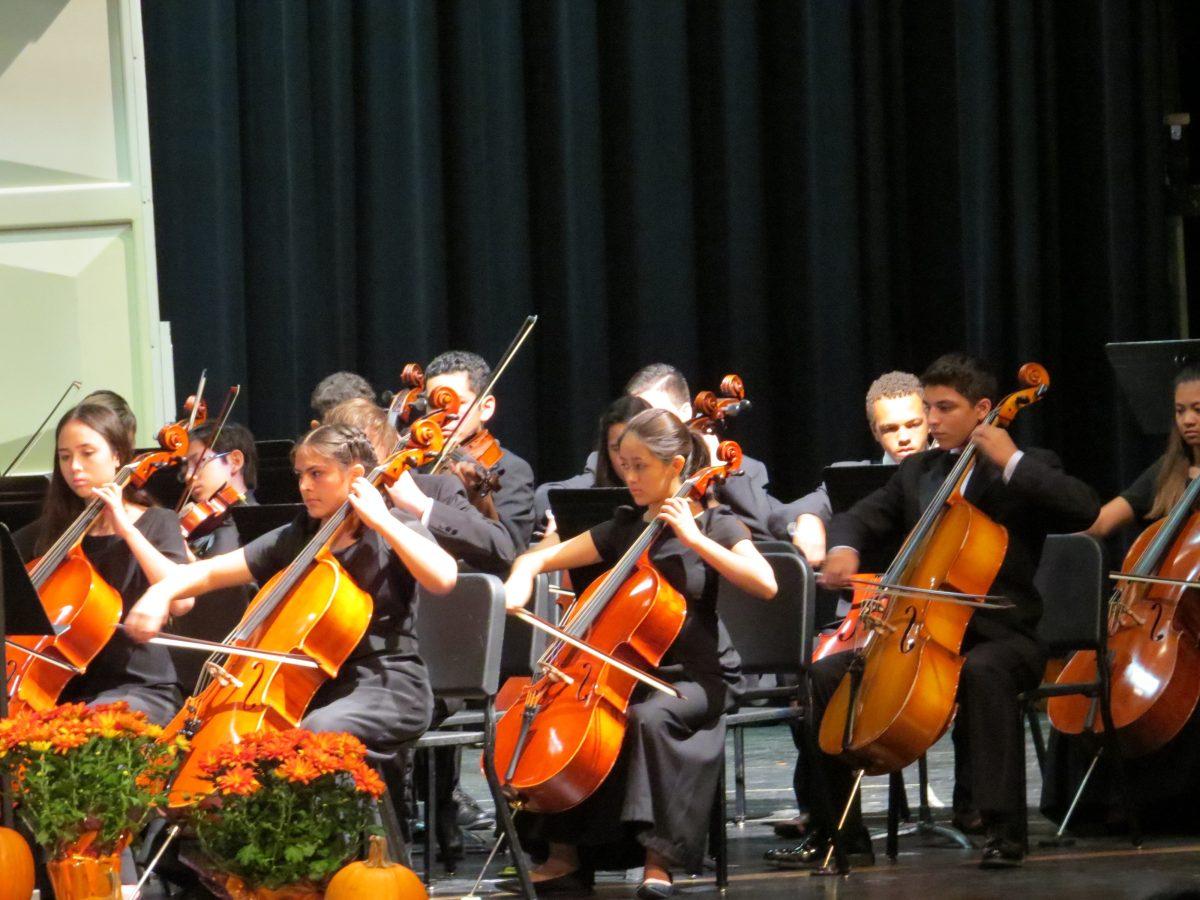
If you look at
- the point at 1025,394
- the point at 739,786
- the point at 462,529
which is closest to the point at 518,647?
the point at 462,529

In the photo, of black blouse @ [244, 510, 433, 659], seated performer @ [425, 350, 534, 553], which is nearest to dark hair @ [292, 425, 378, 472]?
black blouse @ [244, 510, 433, 659]

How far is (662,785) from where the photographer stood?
3598 mm

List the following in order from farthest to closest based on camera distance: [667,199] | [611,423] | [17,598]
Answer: [667,199] < [611,423] < [17,598]

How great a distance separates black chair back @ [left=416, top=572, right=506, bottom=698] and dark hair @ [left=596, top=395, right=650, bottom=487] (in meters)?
0.77

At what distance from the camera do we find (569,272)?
6355 mm

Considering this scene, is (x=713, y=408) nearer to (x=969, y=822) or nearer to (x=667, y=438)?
(x=667, y=438)

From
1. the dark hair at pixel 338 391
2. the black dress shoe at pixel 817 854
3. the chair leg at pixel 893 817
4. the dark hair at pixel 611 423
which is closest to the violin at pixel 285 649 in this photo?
the dark hair at pixel 611 423

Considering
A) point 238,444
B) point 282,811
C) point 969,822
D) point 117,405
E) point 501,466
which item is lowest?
point 969,822

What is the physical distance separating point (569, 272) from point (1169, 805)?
2932mm

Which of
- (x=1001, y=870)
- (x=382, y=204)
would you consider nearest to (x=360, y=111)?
(x=382, y=204)

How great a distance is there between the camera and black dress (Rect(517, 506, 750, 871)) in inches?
142

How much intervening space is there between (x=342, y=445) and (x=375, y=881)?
111 cm

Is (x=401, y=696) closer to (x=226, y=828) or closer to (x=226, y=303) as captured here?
(x=226, y=828)

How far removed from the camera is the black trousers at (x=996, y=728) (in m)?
3.73
